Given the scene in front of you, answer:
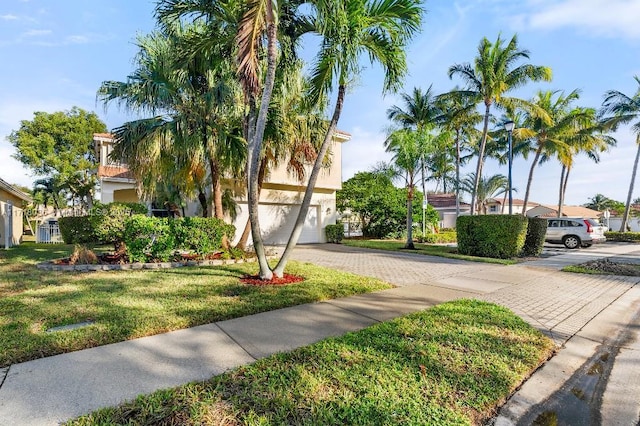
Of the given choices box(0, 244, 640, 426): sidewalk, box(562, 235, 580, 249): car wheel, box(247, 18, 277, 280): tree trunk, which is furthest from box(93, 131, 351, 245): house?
box(562, 235, 580, 249): car wheel

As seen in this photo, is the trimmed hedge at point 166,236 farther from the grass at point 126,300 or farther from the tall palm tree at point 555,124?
the tall palm tree at point 555,124

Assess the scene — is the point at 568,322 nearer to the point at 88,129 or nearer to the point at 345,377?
the point at 345,377

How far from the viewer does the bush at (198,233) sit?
8703 mm

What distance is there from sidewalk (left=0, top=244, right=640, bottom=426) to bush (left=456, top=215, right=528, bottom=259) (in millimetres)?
4046

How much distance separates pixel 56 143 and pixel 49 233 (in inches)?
555

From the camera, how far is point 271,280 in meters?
6.60

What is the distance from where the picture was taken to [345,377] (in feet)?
9.22

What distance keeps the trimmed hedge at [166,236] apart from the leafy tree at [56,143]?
21652 millimetres

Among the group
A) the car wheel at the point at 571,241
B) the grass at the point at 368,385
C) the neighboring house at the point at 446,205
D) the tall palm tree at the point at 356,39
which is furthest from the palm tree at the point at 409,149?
the neighboring house at the point at 446,205

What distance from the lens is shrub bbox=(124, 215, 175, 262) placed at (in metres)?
8.10

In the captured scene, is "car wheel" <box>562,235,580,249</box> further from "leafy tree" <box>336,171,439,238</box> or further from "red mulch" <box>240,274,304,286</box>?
"red mulch" <box>240,274,304,286</box>

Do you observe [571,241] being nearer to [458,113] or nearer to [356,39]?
[458,113]

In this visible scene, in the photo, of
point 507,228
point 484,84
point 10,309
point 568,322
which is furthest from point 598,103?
point 10,309

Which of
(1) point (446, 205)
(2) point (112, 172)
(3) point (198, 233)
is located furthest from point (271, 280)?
(1) point (446, 205)
